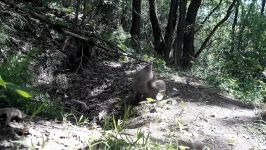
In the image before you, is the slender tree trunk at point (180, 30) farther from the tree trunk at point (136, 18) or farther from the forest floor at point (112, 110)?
the forest floor at point (112, 110)

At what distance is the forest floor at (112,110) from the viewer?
3788mm

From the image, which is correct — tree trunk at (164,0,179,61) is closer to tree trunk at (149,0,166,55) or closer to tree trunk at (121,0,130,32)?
tree trunk at (149,0,166,55)

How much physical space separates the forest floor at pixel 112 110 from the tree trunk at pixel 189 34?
6.62 metres

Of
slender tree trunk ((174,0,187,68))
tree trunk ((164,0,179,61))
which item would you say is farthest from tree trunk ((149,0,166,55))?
slender tree trunk ((174,0,187,68))

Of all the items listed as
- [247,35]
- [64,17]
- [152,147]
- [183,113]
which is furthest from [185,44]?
[152,147]

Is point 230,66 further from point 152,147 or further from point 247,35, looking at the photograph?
point 152,147

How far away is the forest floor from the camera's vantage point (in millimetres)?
3788

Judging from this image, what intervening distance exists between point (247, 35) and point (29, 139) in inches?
531

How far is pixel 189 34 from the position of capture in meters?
15.8

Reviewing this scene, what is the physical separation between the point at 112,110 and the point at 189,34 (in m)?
10.1

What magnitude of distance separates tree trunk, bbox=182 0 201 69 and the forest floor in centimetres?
662

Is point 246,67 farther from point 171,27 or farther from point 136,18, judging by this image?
point 136,18

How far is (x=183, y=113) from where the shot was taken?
19.0ft

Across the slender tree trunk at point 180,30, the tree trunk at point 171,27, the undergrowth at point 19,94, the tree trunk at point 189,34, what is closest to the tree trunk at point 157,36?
the tree trunk at point 171,27
